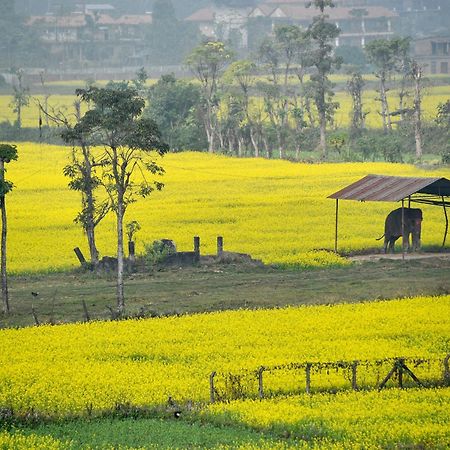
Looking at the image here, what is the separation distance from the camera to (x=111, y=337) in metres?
29.8

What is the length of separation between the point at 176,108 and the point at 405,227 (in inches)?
2095

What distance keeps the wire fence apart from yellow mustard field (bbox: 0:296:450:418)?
17cm

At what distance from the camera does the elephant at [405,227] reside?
43.5 m

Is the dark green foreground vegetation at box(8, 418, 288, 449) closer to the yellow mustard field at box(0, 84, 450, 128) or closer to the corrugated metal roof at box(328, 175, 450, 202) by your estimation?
the corrugated metal roof at box(328, 175, 450, 202)

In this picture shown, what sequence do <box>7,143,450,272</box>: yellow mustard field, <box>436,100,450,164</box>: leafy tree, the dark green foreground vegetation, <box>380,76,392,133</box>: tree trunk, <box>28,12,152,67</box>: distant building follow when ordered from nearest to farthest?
1. the dark green foreground vegetation
2. <box>7,143,450,272</box>: yellow mustard field
3. <box>436,100,450,164</box>: leafy tree
4. <box>380,76,392,133</box>: tree trunk
5. <box>28,12,152,67</box>: distant building

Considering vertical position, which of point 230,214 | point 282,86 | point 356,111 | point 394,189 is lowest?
point 230,214

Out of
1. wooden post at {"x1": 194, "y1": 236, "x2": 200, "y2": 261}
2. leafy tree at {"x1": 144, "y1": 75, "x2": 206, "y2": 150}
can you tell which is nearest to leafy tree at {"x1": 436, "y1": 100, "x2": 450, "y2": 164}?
leafy tree at {"x1": 144, "y1": 75, "x2": 206, "y2": 150}

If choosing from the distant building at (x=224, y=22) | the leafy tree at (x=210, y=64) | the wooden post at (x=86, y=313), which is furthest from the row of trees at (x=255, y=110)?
the distant building at (x=224, y=22)

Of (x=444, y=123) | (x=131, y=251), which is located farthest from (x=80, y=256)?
(x=444, y=123)

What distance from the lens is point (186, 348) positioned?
28.3 meters

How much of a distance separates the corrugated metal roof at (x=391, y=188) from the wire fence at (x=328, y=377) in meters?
15.6

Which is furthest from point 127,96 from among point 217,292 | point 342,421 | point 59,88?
point 59,88

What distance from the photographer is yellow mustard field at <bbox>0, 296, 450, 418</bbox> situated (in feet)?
79.8

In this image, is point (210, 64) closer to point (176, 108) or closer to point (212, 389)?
point (176, 108)
